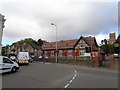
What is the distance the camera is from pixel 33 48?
67875 mm

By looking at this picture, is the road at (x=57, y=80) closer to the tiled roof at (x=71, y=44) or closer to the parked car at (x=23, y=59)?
the parked car at (x=23, y=59)

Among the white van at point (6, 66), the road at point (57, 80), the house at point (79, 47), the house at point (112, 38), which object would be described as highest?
the house at point (112, 38)

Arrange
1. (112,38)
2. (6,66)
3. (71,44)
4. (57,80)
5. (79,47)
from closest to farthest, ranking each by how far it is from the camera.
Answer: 1. (57,80)
2. (6,66)
3. (79,47)
4. (71,44)
5. (112,38)

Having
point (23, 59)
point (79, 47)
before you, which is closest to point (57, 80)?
point (23, 59)

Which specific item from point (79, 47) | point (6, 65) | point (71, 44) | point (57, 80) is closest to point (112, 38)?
point (71, 44)

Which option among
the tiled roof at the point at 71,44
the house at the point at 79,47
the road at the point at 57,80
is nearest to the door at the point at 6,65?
the road at the point at 57,80

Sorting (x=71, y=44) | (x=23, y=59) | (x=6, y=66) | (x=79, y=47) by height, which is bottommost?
(x=23, y=59)

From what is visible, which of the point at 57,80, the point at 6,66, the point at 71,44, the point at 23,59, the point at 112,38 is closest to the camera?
the point at 57,80

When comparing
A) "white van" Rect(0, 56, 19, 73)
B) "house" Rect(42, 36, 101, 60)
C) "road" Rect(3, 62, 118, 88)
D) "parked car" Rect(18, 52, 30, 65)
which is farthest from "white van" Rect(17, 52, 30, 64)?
"house" Rect(42, 36, 101, 60)

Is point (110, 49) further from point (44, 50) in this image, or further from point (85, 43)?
point (44, 50)

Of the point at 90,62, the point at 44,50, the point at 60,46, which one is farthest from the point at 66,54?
the point at 90,62

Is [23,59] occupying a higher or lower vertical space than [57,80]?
higher

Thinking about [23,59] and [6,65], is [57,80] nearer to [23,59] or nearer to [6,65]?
[6,65]

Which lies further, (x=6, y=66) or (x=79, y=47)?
(x=79, y=47)
